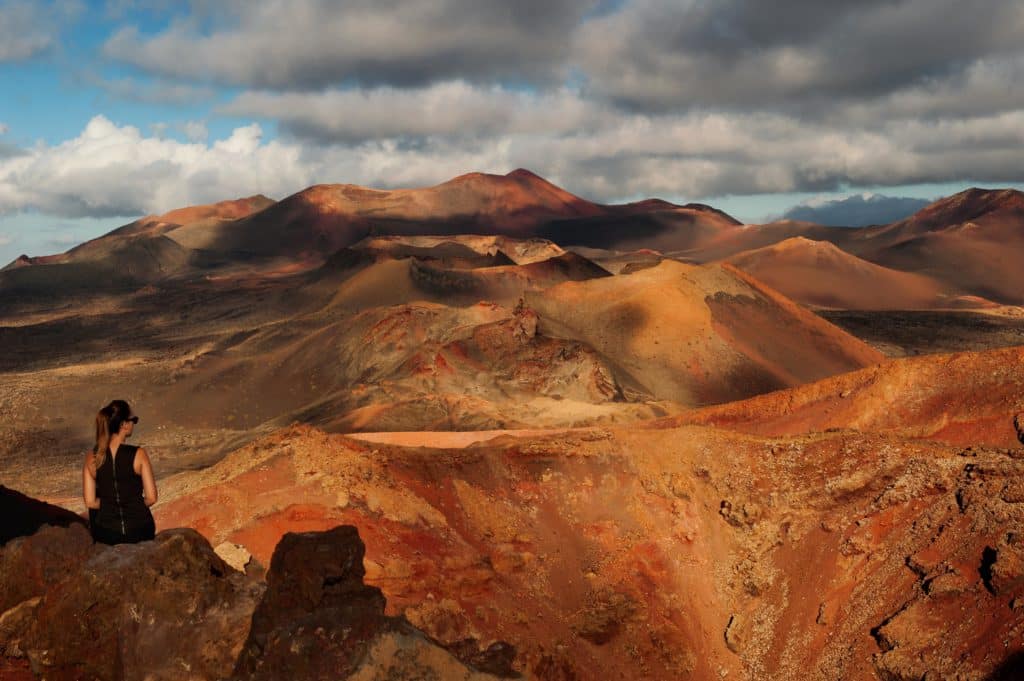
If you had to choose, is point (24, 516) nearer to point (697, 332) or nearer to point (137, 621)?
point (137, 621)

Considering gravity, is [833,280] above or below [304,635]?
above

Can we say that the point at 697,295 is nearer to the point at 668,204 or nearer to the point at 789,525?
the point at 789,525

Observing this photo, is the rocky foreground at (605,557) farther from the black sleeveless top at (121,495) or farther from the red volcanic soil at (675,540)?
the black sleeveless top at (121,495)

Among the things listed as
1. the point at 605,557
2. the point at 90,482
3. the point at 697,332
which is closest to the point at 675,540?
the point at 605,557

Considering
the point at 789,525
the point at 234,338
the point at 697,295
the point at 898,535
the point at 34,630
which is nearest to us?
the point at 34,630

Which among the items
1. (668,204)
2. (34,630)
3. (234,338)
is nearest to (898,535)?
(34,630)

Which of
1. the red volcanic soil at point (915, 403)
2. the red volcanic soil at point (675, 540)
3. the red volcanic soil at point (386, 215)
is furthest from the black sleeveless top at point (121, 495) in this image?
the red volcanic soil at point (386, 215)

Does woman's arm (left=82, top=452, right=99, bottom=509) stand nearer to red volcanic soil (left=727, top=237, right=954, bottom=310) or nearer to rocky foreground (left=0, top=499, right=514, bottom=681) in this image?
rocky foreground (left=0, top=499, right=514, bottom=681)
